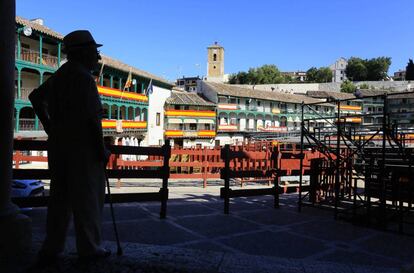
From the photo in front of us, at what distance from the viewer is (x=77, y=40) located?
11.6ft

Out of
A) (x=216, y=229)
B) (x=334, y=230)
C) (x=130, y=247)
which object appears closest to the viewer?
(x=130, y=247)

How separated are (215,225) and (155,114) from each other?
4981 cm

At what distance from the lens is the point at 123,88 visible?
4772 centimetres

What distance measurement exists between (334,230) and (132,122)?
42.0 metres

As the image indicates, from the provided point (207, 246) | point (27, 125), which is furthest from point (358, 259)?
point (27, 125)

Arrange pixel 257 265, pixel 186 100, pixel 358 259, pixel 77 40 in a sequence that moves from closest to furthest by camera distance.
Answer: pixel 77 40, pixel 257 265, pixel 358 259, pixel 186 100

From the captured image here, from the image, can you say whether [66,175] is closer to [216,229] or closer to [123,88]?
[216,229]

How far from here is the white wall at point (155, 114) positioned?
5384 cm

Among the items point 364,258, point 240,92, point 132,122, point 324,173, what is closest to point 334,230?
point 364,258

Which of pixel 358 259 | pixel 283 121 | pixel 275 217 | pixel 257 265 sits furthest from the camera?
pixel 283 121

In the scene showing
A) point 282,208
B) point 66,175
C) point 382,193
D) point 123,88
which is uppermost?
point 123,88

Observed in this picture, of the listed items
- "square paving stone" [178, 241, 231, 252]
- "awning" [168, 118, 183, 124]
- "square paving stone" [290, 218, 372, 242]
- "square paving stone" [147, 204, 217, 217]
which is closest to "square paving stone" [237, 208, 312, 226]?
"square paving stone" [290, 218, 372, 242]

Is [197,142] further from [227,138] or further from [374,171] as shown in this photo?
[374,171]

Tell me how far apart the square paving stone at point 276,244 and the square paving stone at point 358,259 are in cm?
22
